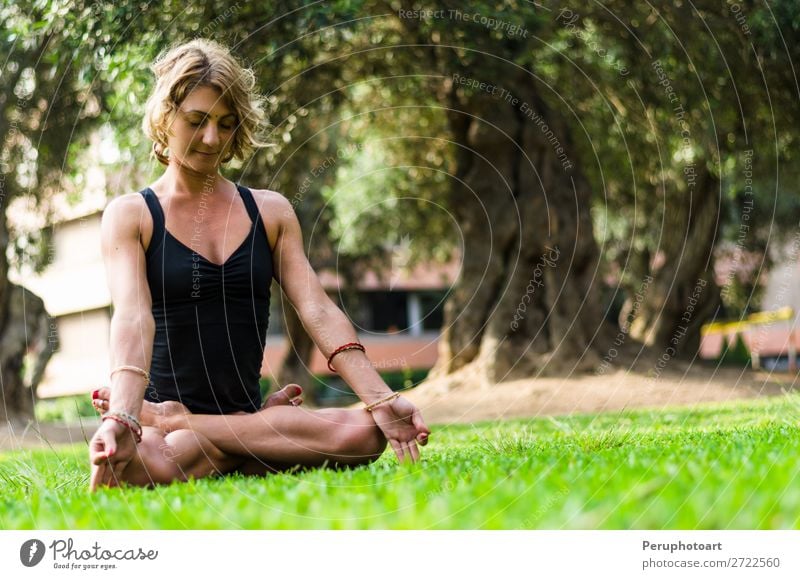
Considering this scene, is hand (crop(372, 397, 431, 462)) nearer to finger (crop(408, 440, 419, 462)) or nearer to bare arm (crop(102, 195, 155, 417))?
finger (crop(408, 440, 419, 462))

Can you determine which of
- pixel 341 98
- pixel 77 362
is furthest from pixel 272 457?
pixel 77 362

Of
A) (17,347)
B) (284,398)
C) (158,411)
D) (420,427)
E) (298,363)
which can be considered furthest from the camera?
(298,363)

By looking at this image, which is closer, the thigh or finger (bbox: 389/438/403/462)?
the thigh

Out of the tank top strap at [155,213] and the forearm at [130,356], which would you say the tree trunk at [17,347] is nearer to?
the tank top strap at [155,213]

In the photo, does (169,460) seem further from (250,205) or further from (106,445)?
(250,205)

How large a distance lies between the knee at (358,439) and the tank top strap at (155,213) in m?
1.27

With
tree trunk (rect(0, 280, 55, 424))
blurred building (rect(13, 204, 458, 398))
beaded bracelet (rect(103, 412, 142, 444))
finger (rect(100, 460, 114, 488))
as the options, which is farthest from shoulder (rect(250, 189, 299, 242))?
blurred building (rect(13, 204, 458, 398))

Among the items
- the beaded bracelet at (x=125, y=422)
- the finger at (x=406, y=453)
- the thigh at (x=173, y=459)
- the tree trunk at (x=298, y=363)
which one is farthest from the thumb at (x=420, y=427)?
the tree trunk at (x=298, y=363)

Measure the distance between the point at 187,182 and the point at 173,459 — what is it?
144 centimetres

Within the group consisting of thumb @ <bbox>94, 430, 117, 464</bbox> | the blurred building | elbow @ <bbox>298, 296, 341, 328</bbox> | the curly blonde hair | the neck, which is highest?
the curly blonde hair

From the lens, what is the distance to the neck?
490 centimetres

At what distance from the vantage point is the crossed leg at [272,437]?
4.45 m

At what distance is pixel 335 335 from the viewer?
471cm

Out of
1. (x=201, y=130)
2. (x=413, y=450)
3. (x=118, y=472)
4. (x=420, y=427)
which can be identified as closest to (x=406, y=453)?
(x=413, y=450)
